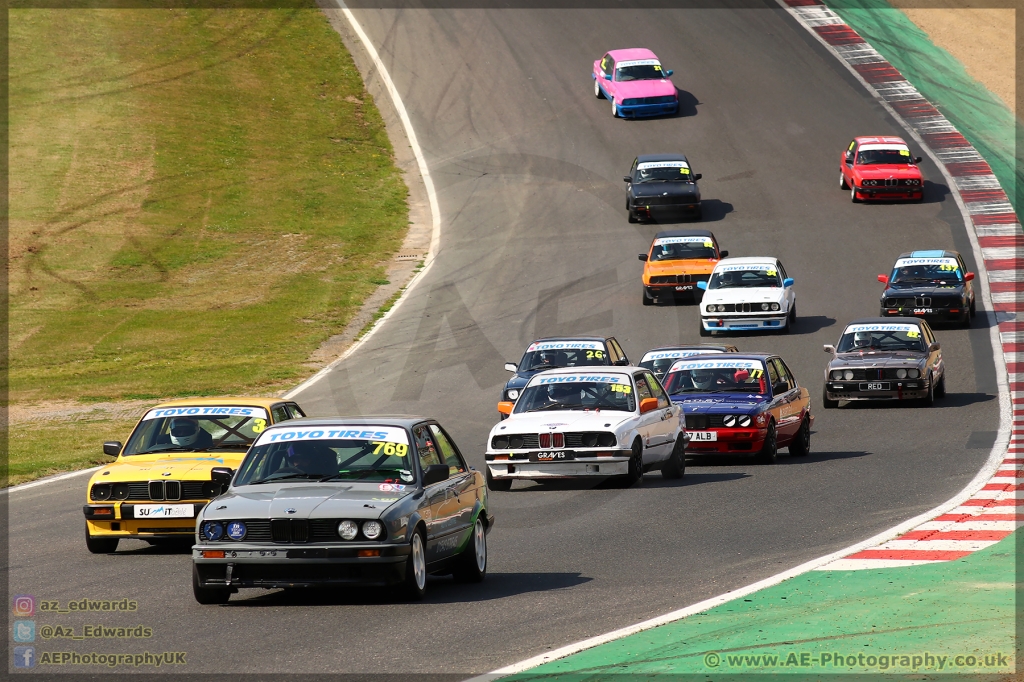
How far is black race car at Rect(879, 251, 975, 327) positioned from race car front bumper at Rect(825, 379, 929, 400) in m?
6.64

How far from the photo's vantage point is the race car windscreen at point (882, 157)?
1586 inches

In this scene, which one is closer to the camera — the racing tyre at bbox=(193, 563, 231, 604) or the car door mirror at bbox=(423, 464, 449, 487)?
the racing tyre at bbox=(193, 563, 231, 604)

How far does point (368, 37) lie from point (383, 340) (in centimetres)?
2862

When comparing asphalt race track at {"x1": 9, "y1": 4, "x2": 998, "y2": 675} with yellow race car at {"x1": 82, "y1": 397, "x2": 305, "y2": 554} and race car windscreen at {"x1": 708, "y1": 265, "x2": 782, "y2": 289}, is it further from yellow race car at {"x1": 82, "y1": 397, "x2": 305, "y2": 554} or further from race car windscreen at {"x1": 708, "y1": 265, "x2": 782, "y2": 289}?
race car windscreen at {"x1": 708, "y1": 265, "x2": 782, "y2": 289}

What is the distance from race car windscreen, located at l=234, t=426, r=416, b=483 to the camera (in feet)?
34.4

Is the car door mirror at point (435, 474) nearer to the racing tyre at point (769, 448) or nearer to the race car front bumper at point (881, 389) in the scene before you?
the racing tyre at point (769, 448)

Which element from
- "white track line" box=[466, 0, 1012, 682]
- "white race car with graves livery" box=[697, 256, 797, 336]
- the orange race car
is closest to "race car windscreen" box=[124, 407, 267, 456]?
"white track line" box=[466, 0, 1012, 682]

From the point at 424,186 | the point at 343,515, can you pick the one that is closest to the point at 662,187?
the point at 424,186

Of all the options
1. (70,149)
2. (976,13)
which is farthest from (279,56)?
(976,13)

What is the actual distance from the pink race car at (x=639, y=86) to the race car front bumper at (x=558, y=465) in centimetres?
3208

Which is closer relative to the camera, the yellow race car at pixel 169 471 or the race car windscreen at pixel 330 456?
the race car windscreen at pixel 330 456

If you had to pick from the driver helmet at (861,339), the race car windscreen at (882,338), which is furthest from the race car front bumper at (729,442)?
the driver helmet at (861,339)

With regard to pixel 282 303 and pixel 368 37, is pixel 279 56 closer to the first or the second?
pixel 368 37

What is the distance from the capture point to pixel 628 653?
8.15 m
